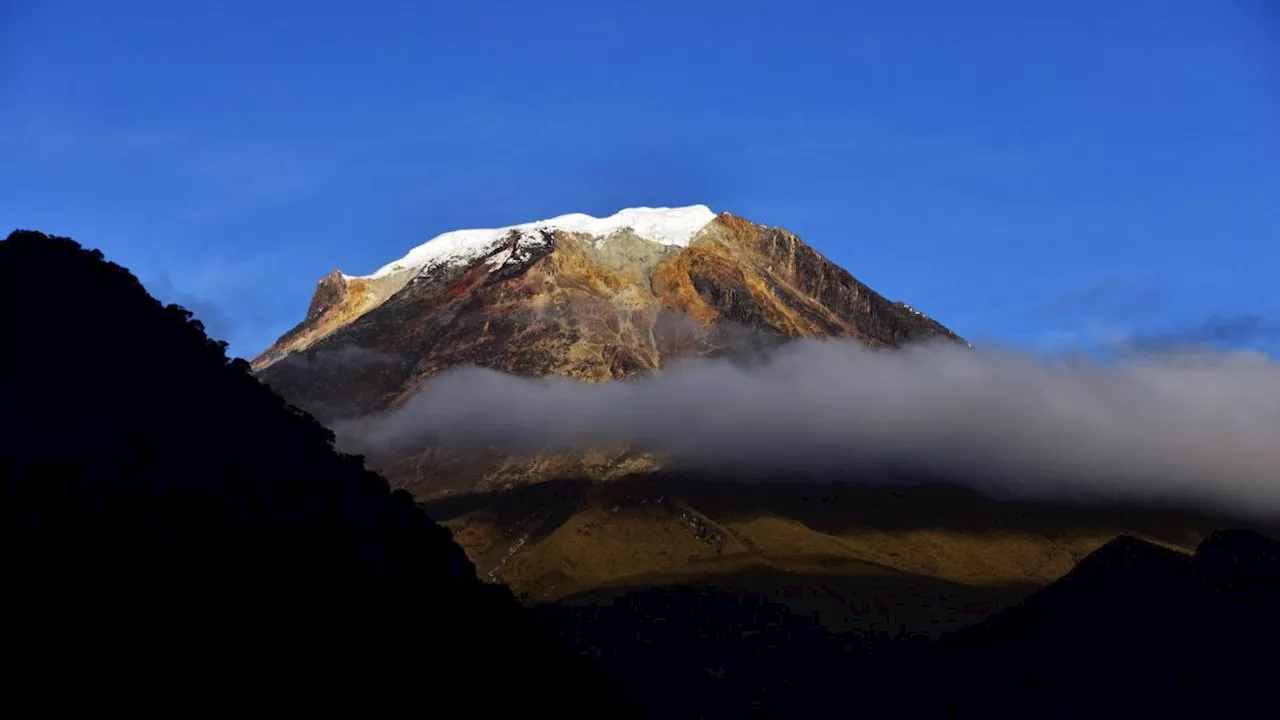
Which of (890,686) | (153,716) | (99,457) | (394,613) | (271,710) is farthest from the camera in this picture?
(890,686)

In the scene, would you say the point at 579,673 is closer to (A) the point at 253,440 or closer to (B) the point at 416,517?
(B) the point at 416,517

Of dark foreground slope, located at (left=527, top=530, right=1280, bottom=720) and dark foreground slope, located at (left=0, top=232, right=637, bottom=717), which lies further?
dark foreground slope, located at (left=527, top=530, right=1280, bottom=720)

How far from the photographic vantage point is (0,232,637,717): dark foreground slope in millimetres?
76375

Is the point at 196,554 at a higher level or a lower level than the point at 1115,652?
higher

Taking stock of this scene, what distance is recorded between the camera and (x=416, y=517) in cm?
10712

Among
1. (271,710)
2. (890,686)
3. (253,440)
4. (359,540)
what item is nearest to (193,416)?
(253,440)

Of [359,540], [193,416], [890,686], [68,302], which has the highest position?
[68,302]

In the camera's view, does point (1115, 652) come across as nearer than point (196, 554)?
No

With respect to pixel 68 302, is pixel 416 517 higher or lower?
lower

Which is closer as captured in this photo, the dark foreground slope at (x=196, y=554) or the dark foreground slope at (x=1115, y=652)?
the dark foreground slope at (x=196, y=554)

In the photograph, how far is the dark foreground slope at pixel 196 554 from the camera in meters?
76.4

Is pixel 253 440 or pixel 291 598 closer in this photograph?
pixel 291 598

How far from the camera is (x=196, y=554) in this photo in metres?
84.9

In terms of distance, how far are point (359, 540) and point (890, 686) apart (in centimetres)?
5887
